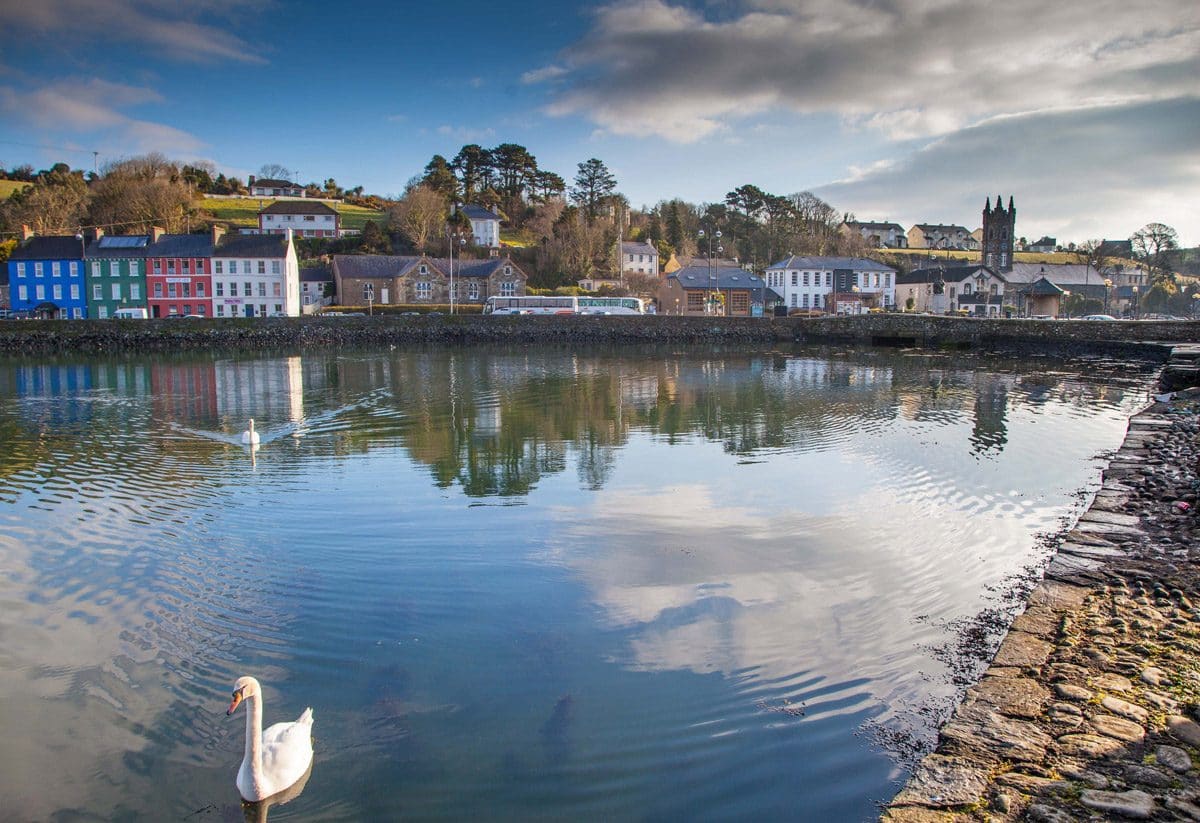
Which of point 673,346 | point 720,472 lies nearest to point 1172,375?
point 720,472

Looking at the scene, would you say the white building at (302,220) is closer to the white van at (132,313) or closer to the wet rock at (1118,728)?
the white van at (132,313)

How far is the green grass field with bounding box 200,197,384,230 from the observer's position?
102 m

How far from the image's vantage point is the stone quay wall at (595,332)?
54200mm

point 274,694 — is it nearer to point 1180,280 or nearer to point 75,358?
point 75,358

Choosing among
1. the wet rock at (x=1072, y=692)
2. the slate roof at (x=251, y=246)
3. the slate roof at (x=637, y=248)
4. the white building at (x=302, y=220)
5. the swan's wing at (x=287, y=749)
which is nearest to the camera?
the swan's wing at (x=287, y=749)

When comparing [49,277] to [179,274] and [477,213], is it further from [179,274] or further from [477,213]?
[477,213]

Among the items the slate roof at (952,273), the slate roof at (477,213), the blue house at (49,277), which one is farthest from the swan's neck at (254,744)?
the slate roof at (477,213)

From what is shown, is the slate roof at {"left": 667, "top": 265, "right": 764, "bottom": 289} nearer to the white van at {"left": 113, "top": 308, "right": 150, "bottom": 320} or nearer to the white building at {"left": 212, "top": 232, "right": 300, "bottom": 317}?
the white building at {"left": 212, "top": 232, "right": 300, "bottom": 317}

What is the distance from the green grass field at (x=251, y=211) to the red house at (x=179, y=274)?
1057 inches

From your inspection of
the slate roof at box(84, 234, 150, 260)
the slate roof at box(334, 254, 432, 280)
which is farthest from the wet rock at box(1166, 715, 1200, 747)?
the slate roof at box(84, 234, 150, 260)

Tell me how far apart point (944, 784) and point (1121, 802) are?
0.95m

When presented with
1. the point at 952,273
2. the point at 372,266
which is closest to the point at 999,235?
the point at 952,273

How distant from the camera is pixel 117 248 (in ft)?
235

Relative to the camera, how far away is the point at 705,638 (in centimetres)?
855
